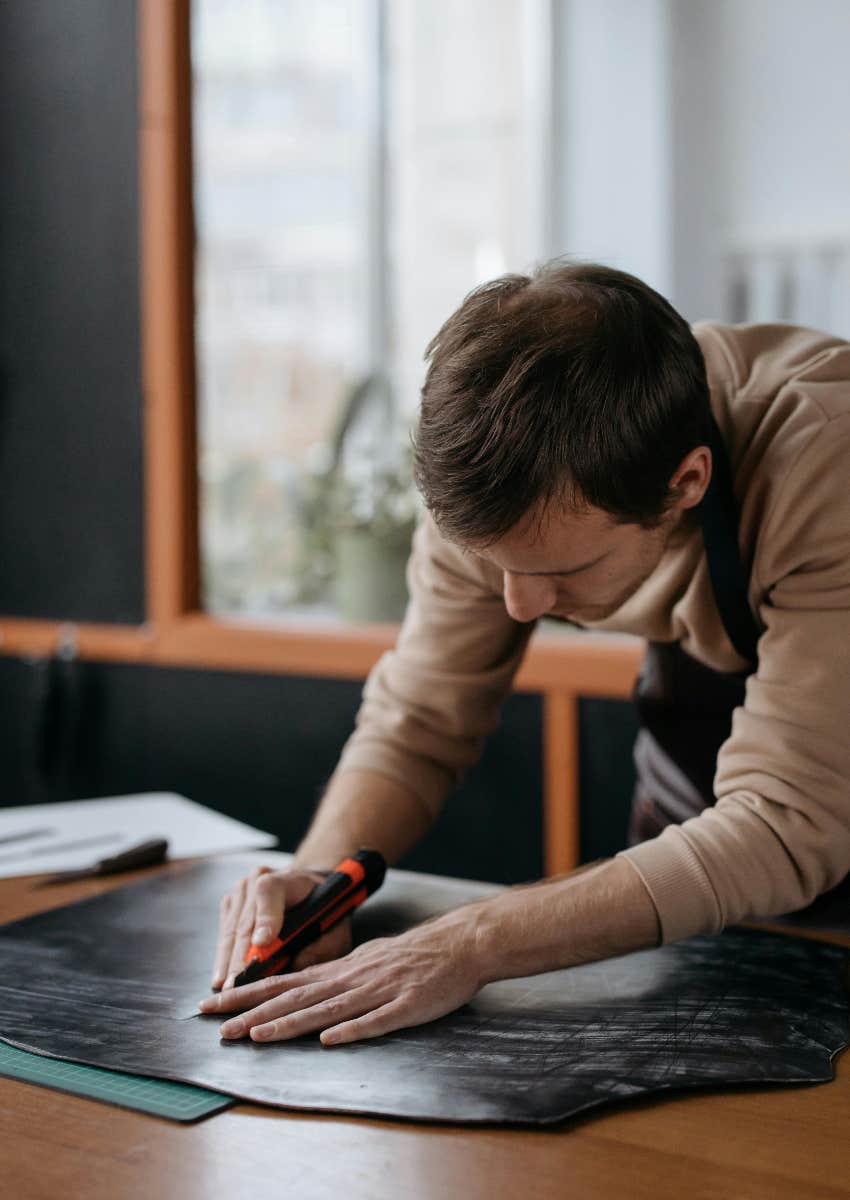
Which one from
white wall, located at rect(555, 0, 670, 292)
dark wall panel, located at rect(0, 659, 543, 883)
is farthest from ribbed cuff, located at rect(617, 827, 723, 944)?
white wall, located at rect(555, 0, 670, 292)

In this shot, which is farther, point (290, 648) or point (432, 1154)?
point (290, 648)

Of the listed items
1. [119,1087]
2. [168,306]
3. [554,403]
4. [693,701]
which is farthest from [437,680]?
[168,306]

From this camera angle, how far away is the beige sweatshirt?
1148mm

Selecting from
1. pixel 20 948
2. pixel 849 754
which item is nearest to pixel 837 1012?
pixel 849 754

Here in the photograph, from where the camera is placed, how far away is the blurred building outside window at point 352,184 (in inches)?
150

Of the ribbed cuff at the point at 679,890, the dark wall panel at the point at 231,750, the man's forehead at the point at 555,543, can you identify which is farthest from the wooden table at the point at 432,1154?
the dark wall panel at the point at 231,750

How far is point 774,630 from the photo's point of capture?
1.21m

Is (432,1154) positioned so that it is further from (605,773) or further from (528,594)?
(605,773)

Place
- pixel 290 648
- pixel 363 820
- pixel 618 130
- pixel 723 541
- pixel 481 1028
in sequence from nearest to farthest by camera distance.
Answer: pixel 481 1028 < pixel 723 541 < pixel 363 820 < pixel 290 648 < pixel 618 130

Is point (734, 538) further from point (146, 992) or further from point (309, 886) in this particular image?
point (146, 992)

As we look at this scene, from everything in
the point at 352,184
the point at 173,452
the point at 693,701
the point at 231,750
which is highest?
the point at 352,184

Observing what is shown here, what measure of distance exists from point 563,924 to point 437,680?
0.43 m

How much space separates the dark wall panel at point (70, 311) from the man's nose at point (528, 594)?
4.97ft

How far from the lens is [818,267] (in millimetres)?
3896
